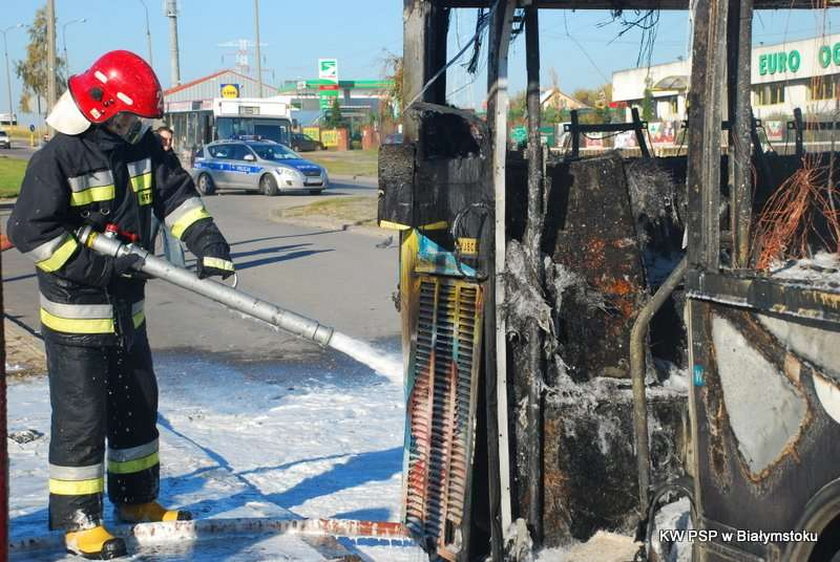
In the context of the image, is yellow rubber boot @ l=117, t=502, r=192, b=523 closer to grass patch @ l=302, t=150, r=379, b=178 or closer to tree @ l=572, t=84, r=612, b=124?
tree @ l=572, t=84, r=612, b=124

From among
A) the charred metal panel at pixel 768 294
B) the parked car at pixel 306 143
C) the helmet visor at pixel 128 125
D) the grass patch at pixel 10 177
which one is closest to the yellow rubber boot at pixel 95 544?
the helmet visor at pixel 128 125

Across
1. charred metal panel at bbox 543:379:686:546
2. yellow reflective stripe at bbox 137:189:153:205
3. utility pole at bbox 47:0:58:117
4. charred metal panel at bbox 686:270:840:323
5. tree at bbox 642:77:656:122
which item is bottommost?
charred metal panel at bbox 543:379:686:546

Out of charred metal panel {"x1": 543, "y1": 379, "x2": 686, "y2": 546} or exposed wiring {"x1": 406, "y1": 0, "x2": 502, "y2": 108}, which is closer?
charred metal panel {"x1": 543, "y1": 379, "x2": 686, "y2": 546}

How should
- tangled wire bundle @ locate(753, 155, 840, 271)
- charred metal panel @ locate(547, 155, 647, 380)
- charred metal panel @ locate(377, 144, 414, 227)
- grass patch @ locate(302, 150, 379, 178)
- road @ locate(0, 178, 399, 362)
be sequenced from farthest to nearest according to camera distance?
grass patch @ locate(302, 150, 379, 178), road @ locate(0, 178, 399, 362), charred metal panel @ locate(377, 144, 414, 227), charred metal panel @ locate(547, 155, 647, 380), tangled wire bundle @ locate(753, 155, 840, 271)

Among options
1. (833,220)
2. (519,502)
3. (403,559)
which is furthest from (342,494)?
(833,220)

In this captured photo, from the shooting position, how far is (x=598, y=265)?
3.89 meters

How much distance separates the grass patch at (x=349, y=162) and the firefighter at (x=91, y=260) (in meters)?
30.2

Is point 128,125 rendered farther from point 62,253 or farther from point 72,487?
point 72,487

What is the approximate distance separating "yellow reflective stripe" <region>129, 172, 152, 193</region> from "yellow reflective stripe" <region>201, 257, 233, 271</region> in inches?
15.0

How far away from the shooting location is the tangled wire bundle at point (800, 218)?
9.59 ft

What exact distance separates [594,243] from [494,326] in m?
0.49

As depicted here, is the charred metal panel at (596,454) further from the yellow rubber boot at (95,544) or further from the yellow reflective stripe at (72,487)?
the yellow reflective stripe at (72,487)

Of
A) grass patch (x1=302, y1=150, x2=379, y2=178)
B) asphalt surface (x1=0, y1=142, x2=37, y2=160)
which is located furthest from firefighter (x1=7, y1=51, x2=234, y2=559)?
asphalt surface (x1=0, y1=142, x2=37, y2=160)

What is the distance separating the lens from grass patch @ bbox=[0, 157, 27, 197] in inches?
1129
